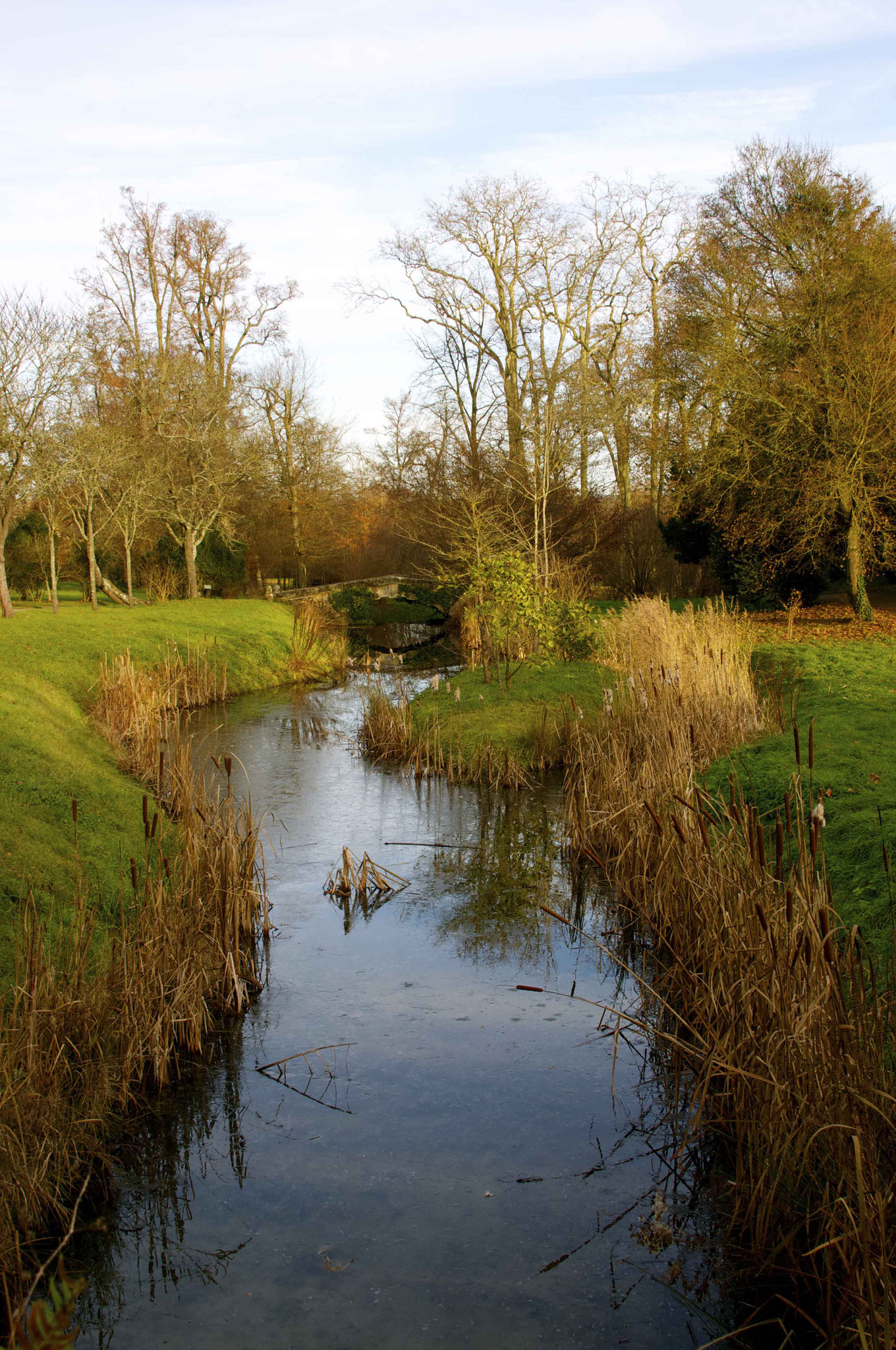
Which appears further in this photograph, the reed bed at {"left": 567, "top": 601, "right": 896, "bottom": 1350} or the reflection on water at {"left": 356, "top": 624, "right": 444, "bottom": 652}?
the reflection on water at {"left": 356, "top": 624, "right": 444, "bottom": 652}

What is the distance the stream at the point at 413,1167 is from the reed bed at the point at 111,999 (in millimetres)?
203

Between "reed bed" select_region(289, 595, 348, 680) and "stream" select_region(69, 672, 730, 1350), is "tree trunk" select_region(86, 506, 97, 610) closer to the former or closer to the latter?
"reed bed" select_region(289, 595, 348, 680)

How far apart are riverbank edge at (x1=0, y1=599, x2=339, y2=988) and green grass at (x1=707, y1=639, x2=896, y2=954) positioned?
3.97m

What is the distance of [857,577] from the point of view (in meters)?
19.3

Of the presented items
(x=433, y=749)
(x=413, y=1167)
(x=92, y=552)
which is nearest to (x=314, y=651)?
(x=92, y=552)

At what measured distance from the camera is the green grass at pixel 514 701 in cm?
1131

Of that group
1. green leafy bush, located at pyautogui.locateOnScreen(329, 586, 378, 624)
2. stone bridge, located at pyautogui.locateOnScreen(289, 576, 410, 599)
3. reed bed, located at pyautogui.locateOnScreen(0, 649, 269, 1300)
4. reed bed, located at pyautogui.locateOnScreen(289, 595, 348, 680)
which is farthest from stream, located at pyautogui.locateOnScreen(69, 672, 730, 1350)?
stone bridge, located at pyautogui.locateOnScreen(289, 576, 410, 599)

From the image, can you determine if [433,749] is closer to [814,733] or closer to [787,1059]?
[814,733]

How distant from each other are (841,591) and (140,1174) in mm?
24771

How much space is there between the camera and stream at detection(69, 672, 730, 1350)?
3270 mm

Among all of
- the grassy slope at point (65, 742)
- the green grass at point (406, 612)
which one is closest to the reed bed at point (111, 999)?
the grassy slope at point (65, 742)

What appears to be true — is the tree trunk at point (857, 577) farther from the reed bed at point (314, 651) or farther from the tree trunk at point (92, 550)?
the tree trunk at point (92, 550)

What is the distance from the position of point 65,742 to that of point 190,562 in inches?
714

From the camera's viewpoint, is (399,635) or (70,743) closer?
(70,743)
